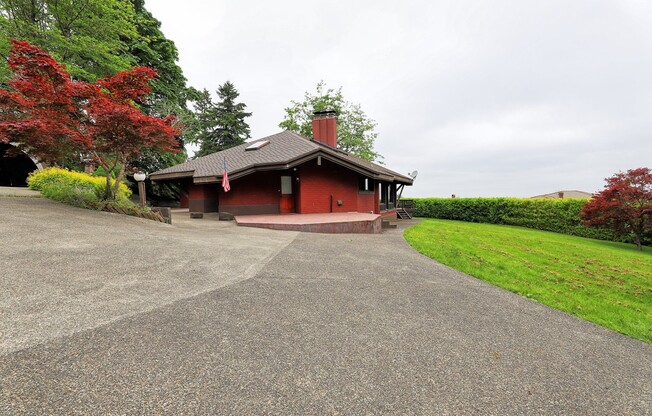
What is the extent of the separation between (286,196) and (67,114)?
937 cm

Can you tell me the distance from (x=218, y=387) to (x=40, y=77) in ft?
36.3

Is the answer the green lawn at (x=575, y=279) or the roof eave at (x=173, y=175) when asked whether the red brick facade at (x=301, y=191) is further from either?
the green lawn at (x=575, y=279)

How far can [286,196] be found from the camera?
15398 millimetres

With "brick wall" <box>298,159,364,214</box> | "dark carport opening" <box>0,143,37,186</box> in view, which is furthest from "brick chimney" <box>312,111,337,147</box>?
"dark carport opening" <box>0,143,37,186</box>

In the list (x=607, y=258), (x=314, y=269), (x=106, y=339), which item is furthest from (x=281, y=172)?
(x=607, y=258)

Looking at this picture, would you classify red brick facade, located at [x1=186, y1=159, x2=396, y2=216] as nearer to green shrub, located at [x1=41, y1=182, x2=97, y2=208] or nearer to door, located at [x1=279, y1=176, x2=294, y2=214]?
door, located at [x1=279, y1=176, x2=294, y2=214]

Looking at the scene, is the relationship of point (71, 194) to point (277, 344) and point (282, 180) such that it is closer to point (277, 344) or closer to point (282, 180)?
point (282, 180)

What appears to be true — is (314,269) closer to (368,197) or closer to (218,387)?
(218,387)

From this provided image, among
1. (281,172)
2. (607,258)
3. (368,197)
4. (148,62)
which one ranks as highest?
(148,62)

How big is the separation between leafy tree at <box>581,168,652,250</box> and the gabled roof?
11.9 metres

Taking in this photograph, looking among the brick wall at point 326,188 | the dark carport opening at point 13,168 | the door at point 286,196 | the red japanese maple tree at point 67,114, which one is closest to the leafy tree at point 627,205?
the brick wall at point 326,188

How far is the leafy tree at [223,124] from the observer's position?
1329 inches

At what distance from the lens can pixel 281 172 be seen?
15234mm

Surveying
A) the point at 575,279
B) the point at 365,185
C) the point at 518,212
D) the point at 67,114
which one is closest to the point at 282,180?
the point at 365,185
